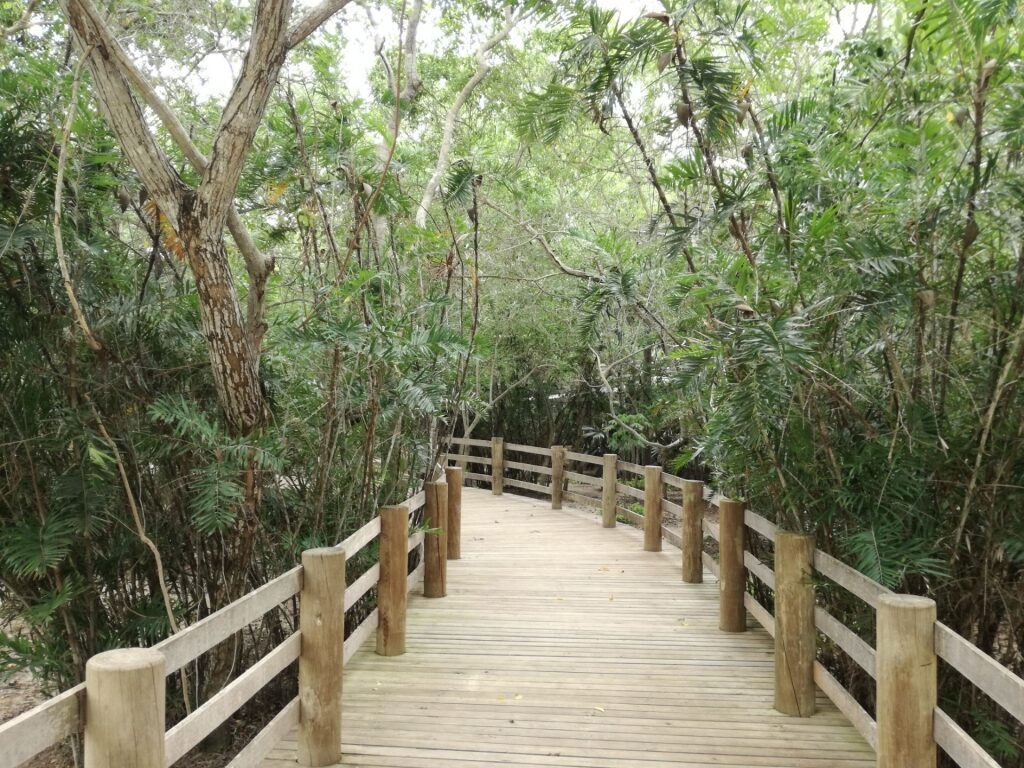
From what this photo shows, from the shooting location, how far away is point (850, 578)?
286 centimetres

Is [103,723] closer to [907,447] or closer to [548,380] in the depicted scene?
[907,447]

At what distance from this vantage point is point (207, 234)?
112 inches

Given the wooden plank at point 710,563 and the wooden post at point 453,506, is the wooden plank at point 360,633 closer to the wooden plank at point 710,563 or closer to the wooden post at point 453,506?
the wooden post at point 453,506

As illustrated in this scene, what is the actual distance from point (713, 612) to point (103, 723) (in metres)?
4.11

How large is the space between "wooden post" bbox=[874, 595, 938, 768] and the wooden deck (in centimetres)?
66

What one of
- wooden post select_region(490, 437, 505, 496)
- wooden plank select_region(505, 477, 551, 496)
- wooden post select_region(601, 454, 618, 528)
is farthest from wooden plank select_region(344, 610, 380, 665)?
wooden post select_region(490, 437, 505, 496)

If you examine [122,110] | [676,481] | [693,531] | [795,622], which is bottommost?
[693,531]

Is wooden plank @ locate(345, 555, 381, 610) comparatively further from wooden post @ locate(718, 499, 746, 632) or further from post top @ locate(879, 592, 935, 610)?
post top @ locate(879, 592, 935, 610)

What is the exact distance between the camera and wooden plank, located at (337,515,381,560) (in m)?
3.40

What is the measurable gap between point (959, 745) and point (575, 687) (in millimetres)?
1907

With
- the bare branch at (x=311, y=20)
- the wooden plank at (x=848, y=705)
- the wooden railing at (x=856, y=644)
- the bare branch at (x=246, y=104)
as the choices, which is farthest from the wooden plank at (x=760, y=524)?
the bare branch at (x=311, y=20)

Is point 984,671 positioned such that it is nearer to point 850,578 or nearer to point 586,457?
point 850,578

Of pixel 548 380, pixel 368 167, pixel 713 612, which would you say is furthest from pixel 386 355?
pixel 548 380

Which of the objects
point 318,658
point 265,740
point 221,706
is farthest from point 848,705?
point 221,706
